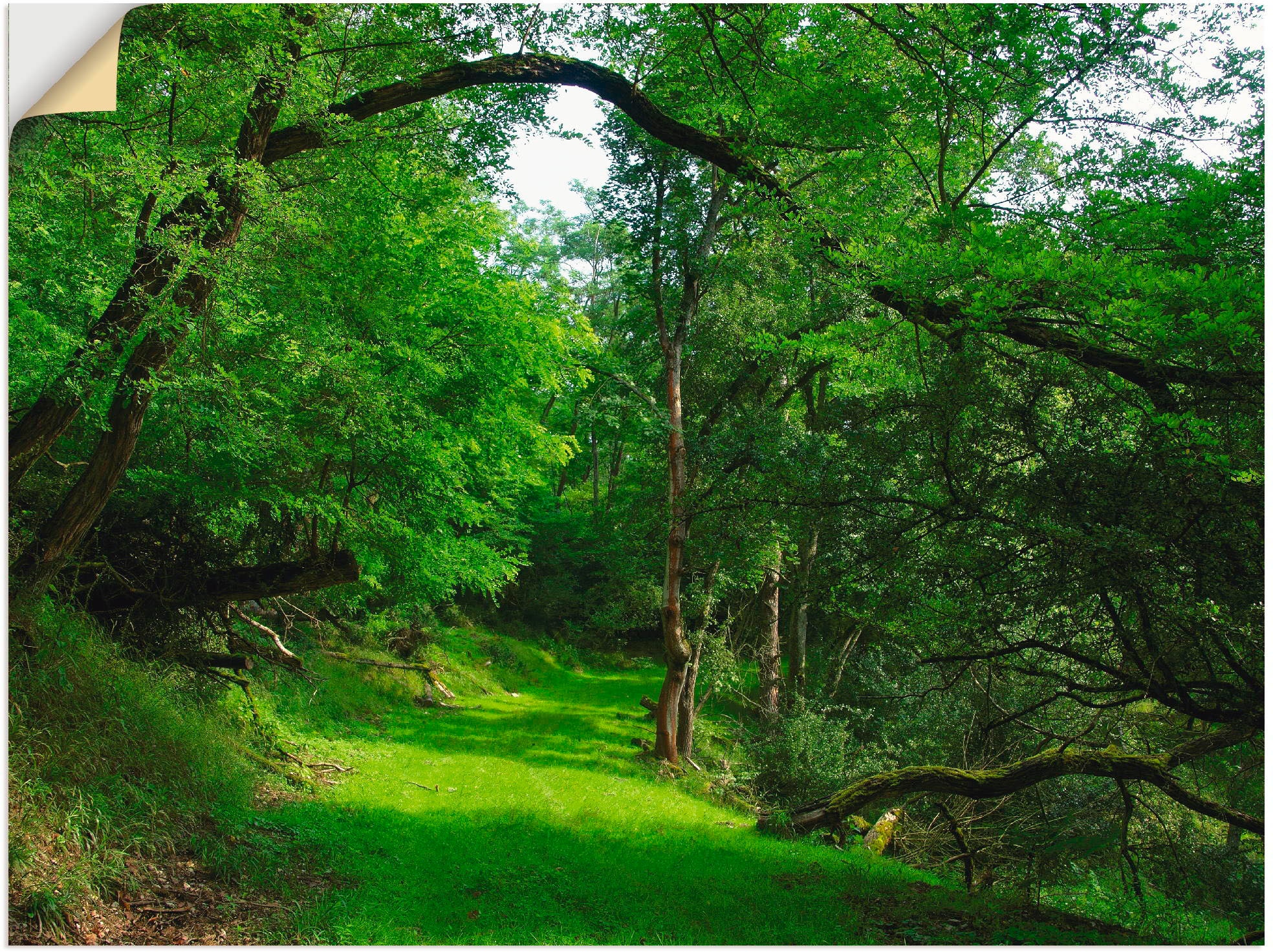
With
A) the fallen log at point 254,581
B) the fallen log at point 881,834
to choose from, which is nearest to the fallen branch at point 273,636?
the fallen log at point 254,581

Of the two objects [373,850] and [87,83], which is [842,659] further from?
[87,83]

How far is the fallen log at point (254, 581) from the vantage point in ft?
20.9

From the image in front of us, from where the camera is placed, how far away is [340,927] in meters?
3.56

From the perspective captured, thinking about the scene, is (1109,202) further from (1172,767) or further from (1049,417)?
(1172,767)

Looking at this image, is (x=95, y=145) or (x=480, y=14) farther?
(x=480, y=14)

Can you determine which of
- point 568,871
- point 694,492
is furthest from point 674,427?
point 568,871

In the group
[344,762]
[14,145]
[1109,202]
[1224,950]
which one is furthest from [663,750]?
[14,145]

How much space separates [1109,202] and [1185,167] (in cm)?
34

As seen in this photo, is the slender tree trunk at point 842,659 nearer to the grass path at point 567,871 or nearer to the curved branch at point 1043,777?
the grass path at point 567,871

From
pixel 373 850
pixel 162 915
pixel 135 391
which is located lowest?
pixel 373 850

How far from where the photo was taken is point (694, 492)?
592 centimetres

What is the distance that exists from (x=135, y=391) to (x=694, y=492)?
3.82 metres

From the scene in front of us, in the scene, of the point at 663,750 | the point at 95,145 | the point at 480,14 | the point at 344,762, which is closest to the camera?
the point at 95,145

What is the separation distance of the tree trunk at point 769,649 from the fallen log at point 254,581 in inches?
281
